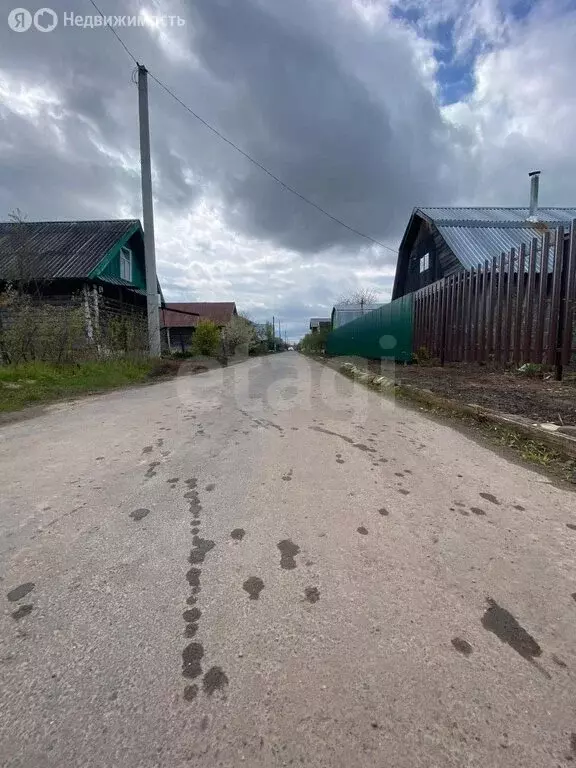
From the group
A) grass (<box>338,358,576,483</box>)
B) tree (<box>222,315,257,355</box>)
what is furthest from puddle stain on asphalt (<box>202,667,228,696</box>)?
tree (<box>222,315,257,355</box>)

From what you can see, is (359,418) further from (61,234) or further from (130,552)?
(61,234)

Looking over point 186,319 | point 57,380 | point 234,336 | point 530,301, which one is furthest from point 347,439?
point 186,319

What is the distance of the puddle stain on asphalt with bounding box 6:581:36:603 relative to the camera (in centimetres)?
140

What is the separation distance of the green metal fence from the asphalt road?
1013 cm

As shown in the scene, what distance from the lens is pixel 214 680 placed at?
3.48ft

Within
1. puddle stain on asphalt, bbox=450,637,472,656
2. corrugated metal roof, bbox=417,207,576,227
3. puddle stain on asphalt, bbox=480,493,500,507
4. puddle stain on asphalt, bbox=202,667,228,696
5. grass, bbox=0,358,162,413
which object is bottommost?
puddle stain on asphalt, bbox=450,637,472,656

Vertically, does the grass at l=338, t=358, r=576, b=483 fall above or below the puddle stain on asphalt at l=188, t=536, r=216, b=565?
above

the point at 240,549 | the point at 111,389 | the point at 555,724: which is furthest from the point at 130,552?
the point at 111,389

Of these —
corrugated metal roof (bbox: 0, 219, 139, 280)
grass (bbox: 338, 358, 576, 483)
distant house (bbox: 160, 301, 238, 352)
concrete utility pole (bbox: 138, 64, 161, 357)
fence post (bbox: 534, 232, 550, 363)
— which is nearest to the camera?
grass (bbox: 338, 358, 576, 483)

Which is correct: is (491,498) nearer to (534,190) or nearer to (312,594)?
(312,594)

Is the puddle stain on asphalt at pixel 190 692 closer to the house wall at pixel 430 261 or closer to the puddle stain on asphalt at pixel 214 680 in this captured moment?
the puddle stain on asphalt at pixel 214 680

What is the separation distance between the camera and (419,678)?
3.52ft

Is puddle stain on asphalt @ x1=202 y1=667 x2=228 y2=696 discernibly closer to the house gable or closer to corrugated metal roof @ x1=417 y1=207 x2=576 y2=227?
the house gable

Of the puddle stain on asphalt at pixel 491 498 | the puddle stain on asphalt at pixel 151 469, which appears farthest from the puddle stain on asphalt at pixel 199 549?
the puddle stain on asphalt at pixel 491 498
